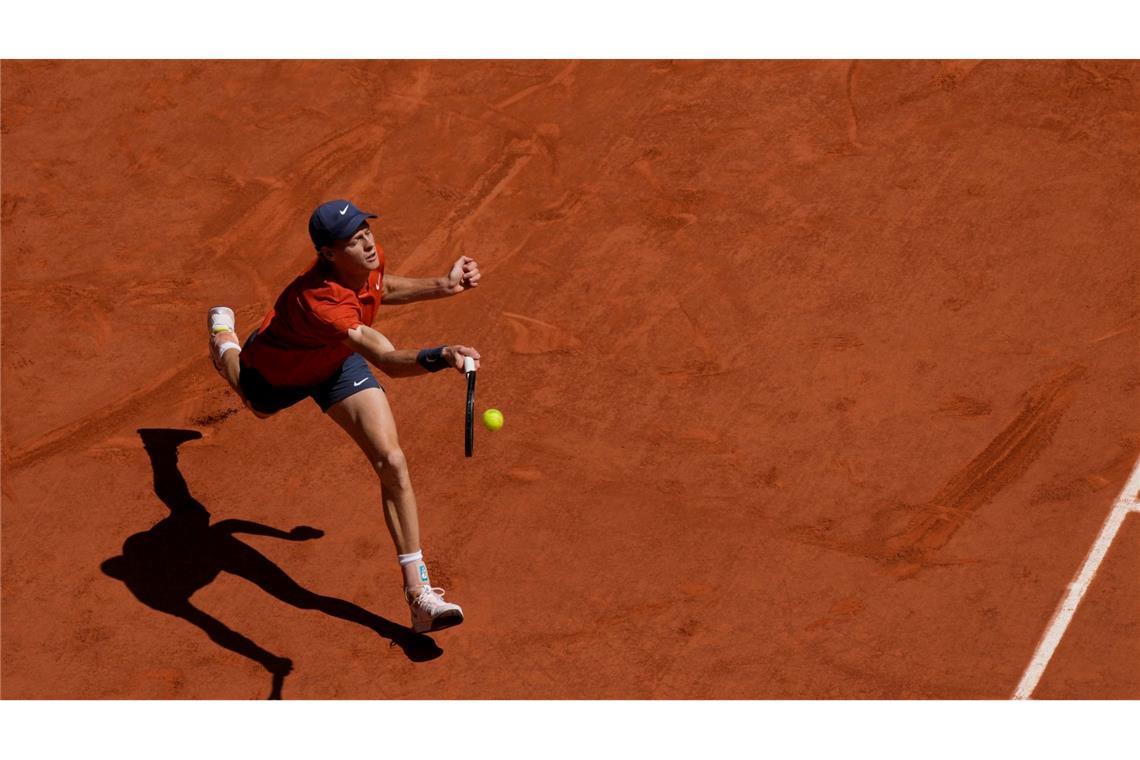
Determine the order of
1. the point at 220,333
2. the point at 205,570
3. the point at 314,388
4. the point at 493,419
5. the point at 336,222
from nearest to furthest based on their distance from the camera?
the point at 336,222
the point at 314,388
the point at 493,419
the point at 205,570
the point at 220,333

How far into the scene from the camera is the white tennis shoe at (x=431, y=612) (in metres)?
9.46

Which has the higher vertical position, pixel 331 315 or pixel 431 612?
pixel 331 315

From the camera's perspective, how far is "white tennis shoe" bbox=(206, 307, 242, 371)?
1063 centimetres

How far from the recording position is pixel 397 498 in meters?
9.52

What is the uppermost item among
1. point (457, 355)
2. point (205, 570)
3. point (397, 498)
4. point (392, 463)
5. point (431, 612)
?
point (457, 355)

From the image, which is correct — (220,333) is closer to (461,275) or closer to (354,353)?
(354,353)

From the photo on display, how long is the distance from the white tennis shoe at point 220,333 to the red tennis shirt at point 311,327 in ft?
1.87

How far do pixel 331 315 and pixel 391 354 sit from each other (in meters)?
0.49

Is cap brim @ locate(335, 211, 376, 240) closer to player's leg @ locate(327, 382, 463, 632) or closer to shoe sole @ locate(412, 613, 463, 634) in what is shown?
player's leg @ locate(327, 382, 463, 632)

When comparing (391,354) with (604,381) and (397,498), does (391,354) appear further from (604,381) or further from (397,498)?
(604,381)

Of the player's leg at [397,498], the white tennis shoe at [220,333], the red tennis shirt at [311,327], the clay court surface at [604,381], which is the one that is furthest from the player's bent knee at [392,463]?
the white tennis shoe at [220,333]

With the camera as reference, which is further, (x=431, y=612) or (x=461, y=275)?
(x=461, y=275)

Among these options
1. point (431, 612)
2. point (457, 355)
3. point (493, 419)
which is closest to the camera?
point (457, 355)

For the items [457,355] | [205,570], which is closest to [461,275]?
[457,355]
